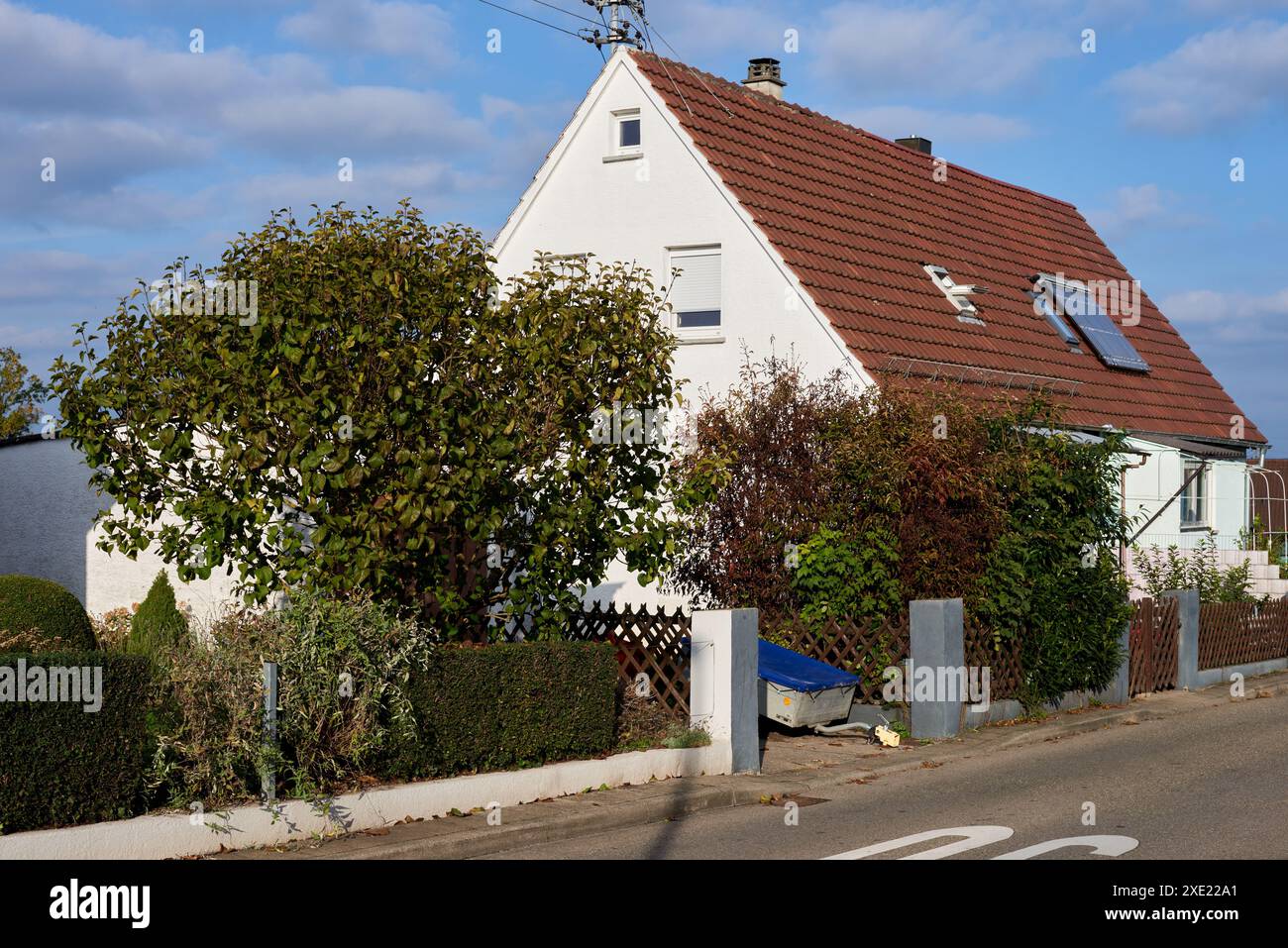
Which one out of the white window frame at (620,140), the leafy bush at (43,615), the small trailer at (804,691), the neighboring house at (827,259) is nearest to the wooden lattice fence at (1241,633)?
the neighboring house at (827,259)

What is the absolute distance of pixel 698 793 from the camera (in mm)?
12023

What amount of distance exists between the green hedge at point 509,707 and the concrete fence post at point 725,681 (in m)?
1.03

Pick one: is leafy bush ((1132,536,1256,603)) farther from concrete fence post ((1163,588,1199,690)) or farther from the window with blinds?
the window with blinds

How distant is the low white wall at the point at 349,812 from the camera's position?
8.74 m

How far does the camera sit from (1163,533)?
26391 mm

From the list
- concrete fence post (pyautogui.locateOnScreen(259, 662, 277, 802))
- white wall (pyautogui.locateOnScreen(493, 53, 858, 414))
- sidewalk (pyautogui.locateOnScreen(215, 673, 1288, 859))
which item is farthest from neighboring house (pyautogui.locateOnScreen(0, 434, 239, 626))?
concrete fence post (pyautogui.locateOnScreen(259, 662, 277, 802))

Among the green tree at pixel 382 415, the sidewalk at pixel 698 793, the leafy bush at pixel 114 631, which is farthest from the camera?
the leafy bush at pixel 114 631

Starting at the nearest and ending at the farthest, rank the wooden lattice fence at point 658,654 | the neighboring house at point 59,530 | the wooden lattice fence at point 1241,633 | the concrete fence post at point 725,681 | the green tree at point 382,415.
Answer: the green tree at point 382,415, the concrete fence post at point 725,681, the wooden lattice fence at point 658,654, the neighboring house at point 59,530, the wooden lattice fence at point 1241,633

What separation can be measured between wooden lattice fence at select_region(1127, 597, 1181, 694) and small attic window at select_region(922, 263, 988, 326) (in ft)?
19.1

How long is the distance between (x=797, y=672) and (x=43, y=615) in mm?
7189

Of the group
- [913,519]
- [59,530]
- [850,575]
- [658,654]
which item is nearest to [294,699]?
[658,654]

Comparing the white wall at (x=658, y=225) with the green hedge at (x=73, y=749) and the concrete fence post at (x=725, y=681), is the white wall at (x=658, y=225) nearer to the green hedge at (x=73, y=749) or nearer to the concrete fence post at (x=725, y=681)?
the concrete fence post at (x=725, y=681)
